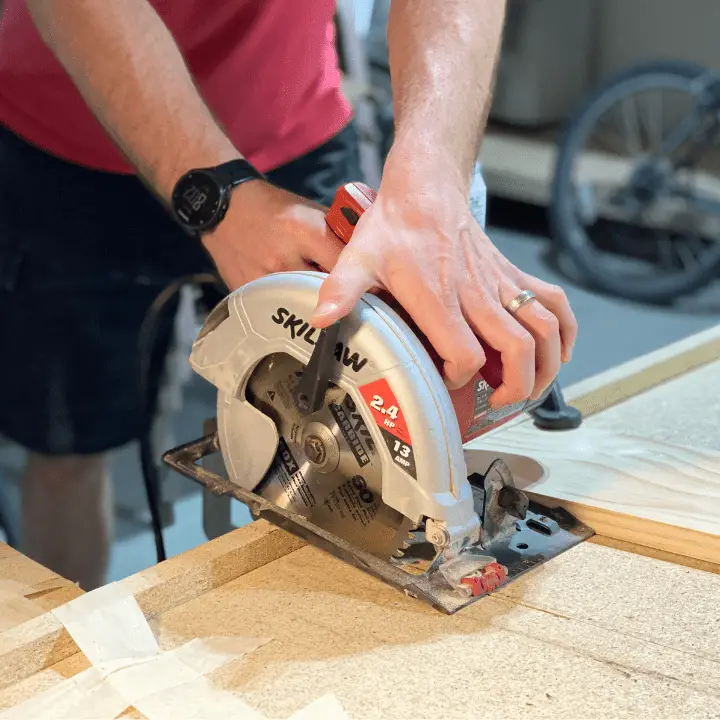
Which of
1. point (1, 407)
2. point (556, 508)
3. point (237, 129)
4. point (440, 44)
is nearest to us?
point (556, 508)

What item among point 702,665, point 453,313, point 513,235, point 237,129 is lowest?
point 513,235

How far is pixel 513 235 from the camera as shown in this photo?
4305 millimetres

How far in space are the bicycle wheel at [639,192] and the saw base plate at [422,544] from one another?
274cm

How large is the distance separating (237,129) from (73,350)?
397 millimetres

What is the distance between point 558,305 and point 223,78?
0.65 meters

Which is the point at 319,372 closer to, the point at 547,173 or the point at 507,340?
the point at 507,340

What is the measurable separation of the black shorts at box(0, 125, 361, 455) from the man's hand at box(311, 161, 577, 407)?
55 centimetres

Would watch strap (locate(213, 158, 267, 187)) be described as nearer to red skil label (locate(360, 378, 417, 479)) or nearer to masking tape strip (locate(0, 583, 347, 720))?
red skil label (locate(360, 378, 417, 479))

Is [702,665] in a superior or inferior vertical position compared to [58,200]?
inferior

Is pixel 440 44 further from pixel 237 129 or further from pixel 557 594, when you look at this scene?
pixel 557 594

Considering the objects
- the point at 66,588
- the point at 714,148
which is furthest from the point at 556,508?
the point at 714,148

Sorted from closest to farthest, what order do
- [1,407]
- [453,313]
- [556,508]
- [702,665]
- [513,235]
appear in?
[702,665], [453,313], [556,508], [1,407], [513,235]

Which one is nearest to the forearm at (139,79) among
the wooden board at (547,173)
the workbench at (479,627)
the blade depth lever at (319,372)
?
the blade depth lever at (319,372)

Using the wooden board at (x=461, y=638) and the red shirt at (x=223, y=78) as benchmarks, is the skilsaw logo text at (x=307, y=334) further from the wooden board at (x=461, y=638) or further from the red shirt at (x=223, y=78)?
the red shirt at (x=223, y=78)
